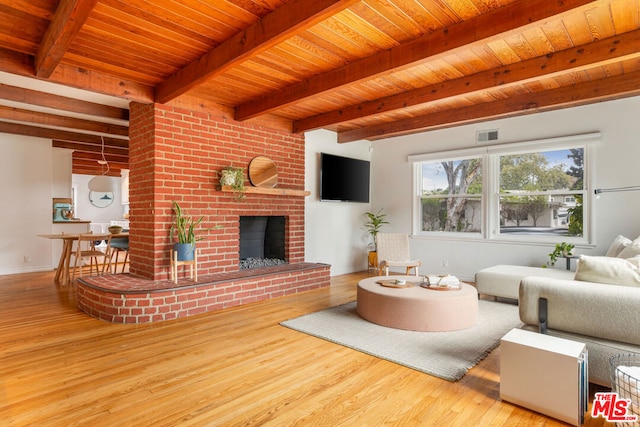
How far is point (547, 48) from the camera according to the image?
303 cm

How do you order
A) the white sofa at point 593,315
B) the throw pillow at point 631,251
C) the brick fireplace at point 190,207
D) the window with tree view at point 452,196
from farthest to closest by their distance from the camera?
the window with tree view at point 452,196
the brick fireplace at point 190,207
the throw pillow at point 631,251
the white sofa at point 593,315

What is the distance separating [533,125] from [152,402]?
208 inches

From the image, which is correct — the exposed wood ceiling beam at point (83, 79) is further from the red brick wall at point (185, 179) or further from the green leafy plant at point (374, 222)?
the green leafy plant at point (374, 222)

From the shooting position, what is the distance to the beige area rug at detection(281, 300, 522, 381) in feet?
8.22

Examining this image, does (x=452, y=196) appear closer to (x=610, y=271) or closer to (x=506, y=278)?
(x=506, y=278)

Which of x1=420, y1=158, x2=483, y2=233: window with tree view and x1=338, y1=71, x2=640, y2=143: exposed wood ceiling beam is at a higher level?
x1=338, y1=71, x2=640, y2=143: exposed wood ceiling beam

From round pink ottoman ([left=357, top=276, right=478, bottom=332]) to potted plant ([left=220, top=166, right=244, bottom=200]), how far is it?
6.88 feet

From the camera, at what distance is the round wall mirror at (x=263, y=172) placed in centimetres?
477

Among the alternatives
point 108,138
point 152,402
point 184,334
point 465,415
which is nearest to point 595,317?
point 465,415

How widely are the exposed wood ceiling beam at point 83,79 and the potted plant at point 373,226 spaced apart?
4000 mm

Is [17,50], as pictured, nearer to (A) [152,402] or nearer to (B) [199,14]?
(B) [199,14]

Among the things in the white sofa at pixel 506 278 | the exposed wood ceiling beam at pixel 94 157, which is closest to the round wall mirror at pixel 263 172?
the white sofa at pixel 506 278

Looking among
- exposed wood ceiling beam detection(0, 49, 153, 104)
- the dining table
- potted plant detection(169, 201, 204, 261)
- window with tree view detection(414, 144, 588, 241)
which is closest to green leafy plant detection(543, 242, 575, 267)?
window with tree view detection(414, 144, 588, 241)

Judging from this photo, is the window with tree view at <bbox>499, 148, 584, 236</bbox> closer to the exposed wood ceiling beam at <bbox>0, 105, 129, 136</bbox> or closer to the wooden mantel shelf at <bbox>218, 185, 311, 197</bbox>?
the wooden mantel shelf at <bbox>218, 185, 311, 197</bbox>
